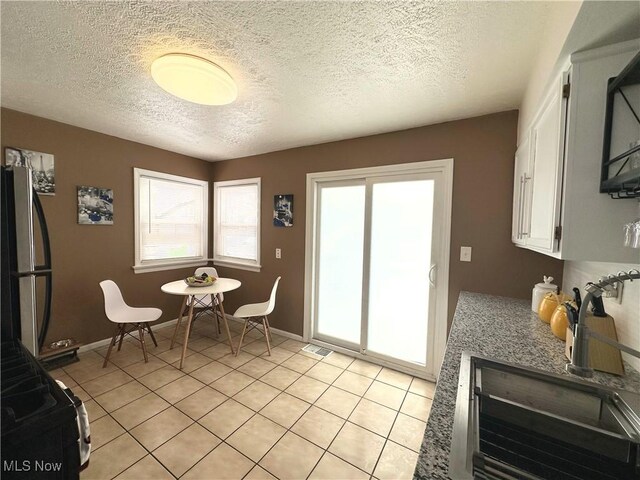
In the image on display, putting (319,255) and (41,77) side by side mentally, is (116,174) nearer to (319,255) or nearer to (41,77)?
(41,77)

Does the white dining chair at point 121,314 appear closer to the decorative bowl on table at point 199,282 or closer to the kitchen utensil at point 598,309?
the decorative bowl on table at point 199,282

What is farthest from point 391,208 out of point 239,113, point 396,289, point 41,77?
point 41,77

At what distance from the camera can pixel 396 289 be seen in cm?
265

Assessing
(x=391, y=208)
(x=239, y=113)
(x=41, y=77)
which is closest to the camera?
(x=41, y=77)

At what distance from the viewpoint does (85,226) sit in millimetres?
2783

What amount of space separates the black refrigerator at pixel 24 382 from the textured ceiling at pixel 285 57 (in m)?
0.83

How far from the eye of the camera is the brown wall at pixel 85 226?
250 cm

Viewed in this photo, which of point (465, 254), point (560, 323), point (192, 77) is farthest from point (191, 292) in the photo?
point (560, 323)

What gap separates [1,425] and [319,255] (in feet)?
8.51

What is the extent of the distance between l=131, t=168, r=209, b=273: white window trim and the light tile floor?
101cm

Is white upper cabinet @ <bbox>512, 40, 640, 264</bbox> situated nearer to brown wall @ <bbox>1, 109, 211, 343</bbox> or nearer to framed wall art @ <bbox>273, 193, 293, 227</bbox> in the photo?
framed wall art @ <bbox>273, 193, 293, 227</bbox>

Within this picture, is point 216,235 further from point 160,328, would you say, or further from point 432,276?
point 432,276

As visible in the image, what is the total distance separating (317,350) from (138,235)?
2.65 m

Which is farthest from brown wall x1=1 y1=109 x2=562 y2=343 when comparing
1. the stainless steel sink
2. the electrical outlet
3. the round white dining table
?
the stainless steel sink
